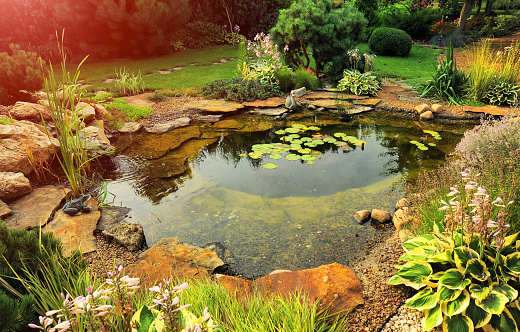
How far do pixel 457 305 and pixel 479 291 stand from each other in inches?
6.1

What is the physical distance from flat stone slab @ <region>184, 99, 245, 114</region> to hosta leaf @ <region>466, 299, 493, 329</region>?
5648mm

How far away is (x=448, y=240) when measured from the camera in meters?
2.30

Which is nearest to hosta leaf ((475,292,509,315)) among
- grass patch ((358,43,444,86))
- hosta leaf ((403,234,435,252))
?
hosta leaf ((403,234,435,252))

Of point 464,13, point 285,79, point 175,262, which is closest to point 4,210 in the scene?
point 175,262

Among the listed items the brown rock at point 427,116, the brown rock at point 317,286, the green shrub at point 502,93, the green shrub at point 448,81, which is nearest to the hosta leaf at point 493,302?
the brown rock at point 317,286

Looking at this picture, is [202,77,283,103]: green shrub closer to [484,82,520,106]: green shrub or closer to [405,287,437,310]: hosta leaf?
[484,82,520,106]: green shrub

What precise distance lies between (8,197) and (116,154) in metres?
1.84

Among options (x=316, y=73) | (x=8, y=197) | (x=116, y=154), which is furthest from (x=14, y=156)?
(x=316, y=73)

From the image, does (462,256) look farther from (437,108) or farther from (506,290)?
(437,108)

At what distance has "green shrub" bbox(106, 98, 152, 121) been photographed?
6455mm

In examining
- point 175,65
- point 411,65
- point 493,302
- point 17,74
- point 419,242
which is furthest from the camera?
point 175,65

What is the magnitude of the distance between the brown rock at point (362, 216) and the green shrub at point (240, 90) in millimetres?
4594

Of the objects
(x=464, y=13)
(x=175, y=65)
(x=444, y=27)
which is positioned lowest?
(x=175, y=65)

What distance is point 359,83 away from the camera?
796 cm
